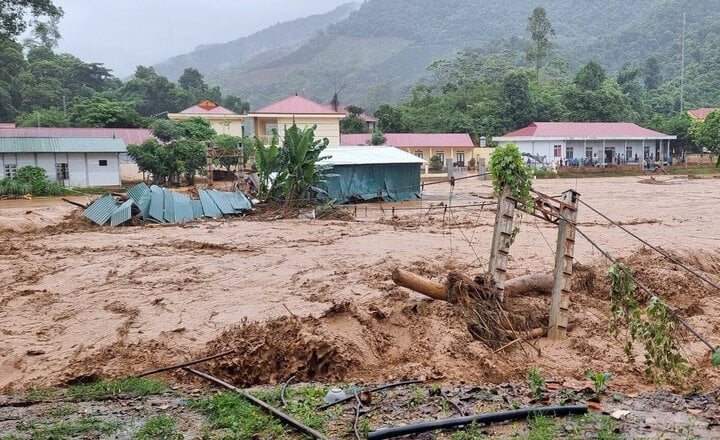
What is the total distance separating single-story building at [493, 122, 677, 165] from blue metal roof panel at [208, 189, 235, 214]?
3068cm

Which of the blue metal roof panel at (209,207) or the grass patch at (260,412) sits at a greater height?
the blue metal roof panel at (209,207)

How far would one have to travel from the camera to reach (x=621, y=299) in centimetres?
705

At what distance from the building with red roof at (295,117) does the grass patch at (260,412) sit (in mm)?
38112

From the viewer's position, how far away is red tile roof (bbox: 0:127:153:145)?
38594mm

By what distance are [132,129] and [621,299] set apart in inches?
1677

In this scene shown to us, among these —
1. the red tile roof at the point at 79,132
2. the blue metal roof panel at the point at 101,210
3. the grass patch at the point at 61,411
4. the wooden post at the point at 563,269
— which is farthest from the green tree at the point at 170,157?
the grass patch at the point at 61,411

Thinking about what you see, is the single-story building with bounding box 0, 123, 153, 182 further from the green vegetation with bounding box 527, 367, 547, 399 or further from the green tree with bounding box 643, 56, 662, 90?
the green tree with bounding box 643, 56, 662, 90

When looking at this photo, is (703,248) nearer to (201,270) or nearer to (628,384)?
(628,384)

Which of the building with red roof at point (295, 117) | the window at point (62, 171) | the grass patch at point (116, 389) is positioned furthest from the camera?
the building with red roof at point (295, 117)

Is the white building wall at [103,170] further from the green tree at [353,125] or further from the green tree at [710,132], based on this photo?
the green tree at [710,132]

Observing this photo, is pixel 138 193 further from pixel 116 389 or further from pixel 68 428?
pixel 68 428

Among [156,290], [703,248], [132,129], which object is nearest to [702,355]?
[703,248]

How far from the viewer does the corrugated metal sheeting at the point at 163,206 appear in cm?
1892

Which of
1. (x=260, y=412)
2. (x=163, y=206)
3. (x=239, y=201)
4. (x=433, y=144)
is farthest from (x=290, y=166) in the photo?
(x=433, y=144)
